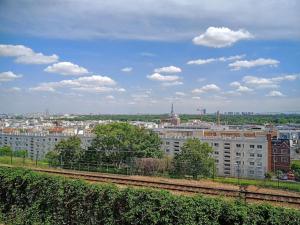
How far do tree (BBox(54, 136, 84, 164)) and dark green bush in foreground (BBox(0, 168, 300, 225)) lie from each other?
14.8 metres

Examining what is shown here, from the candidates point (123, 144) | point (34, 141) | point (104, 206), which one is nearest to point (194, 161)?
point (123, 144)

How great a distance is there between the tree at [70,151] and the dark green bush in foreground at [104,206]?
14774 millimetres

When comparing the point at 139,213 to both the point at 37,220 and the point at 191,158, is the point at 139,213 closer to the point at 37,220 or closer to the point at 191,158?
the point at 37,220

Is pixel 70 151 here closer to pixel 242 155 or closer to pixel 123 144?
pixel 123 144

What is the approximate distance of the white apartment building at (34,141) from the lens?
4434 cm

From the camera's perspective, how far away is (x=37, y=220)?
7414 millimetres

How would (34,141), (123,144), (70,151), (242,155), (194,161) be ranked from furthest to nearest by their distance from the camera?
(34,141) < (242,155) < (70,151) < (123,144) < (194,161)

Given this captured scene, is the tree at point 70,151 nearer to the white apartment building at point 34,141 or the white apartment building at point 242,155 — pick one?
the white apartment building at point 34,141

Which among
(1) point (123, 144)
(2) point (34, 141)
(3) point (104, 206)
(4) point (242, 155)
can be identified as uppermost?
(3) point (104, 206)

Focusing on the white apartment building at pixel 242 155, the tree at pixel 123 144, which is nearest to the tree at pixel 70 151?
the tree at pixel 123 144

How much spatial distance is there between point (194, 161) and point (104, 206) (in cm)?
1428

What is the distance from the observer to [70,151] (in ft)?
77.8

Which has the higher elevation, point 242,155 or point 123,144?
point 123,144

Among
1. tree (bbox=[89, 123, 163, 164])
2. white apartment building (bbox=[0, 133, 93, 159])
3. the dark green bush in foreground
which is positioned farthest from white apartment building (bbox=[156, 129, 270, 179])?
the dark green bush in foreground
